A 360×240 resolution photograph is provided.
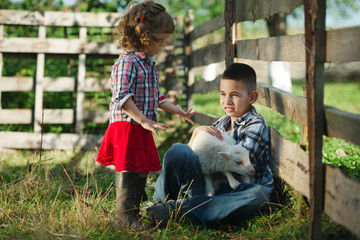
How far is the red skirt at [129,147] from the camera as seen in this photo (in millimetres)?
3492

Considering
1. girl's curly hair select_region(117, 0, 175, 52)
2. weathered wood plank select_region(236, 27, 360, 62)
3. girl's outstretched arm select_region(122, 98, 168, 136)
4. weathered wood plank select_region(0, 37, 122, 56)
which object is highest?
weathered wood plank select_region(0, 37, 122, 56)

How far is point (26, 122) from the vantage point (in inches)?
285

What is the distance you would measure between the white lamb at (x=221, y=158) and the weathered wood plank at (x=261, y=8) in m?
1.12

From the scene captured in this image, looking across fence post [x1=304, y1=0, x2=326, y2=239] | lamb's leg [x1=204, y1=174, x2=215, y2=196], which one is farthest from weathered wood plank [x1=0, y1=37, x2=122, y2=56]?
fence post [x1=304, y1=0, x2=326, y2=239]

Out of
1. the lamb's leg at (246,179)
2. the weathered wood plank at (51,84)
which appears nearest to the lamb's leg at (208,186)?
the lamb's leg at (246,179)

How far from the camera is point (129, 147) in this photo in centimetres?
350

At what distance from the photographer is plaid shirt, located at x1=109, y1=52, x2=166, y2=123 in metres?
3.41

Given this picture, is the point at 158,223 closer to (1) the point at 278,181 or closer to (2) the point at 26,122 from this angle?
(1) the point at 278,181

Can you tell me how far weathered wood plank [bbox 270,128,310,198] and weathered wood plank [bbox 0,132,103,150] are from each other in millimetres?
3853

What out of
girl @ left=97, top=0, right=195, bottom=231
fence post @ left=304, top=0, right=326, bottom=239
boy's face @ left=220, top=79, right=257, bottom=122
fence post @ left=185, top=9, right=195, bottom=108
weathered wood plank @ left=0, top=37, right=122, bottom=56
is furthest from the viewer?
fence post @ left=185, top=9, right=195, bottom=108

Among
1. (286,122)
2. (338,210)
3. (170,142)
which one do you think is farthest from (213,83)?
(338,210)

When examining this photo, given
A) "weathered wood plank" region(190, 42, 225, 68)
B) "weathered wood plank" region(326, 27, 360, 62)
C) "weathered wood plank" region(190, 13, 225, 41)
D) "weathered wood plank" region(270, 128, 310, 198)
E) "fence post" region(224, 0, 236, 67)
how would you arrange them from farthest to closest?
"weathered wood plank" region(190, 13, 225, 41) → "weathered wood plank" region(190, 42, 225, 68) → "fence post" region(224, 0, 236, 67) → "weathered wood plank" region(270, 128, 310, 198) → "weathered wood plank" region(326, 27, 360, 62)

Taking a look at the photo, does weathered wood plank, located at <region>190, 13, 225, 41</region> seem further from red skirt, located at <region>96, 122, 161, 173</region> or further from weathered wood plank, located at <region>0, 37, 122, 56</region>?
red skirt, located at <region>96, 122, 161, 173</region>

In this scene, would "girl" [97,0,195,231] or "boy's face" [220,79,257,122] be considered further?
"boy's face" [220,79,257,122]
